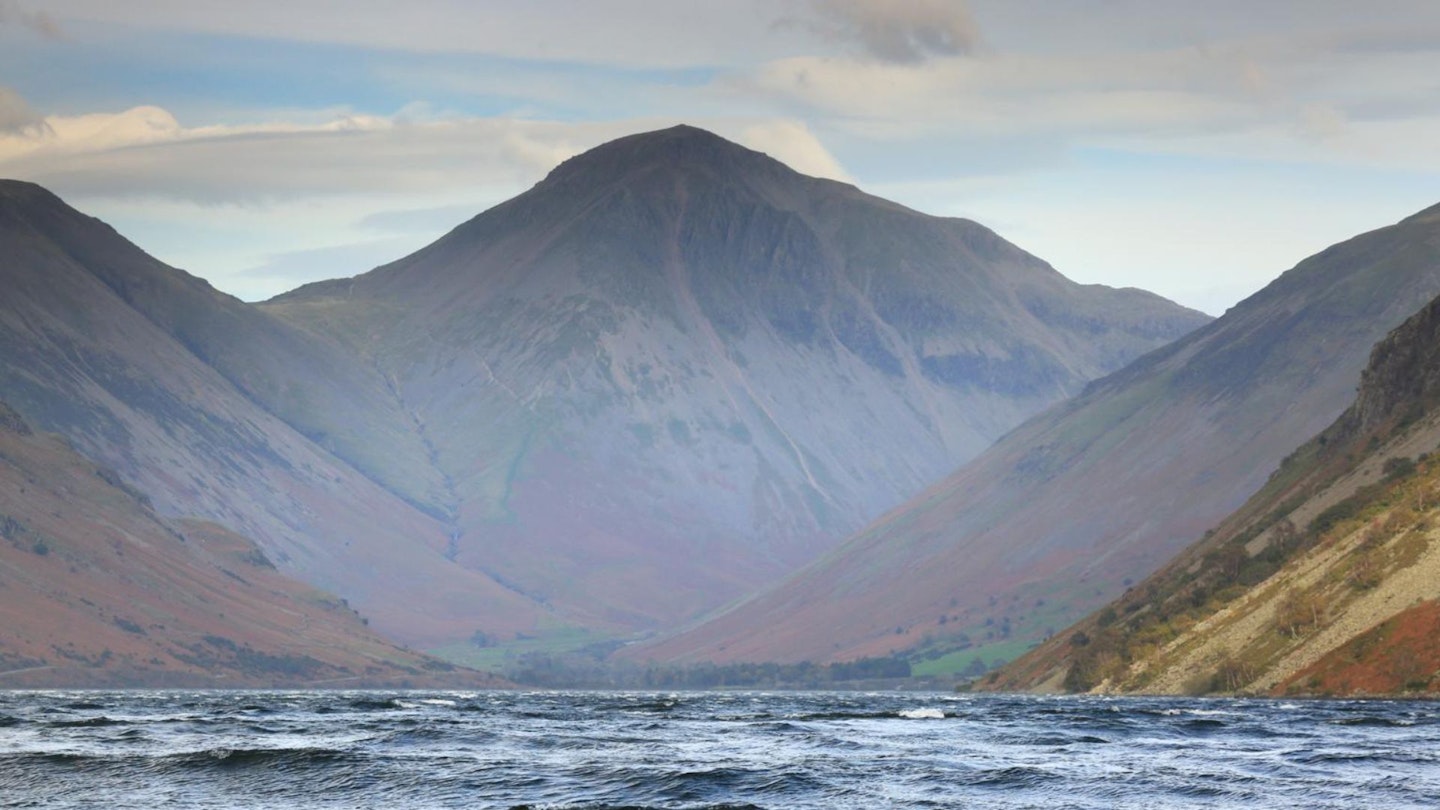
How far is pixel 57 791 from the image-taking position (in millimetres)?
82625

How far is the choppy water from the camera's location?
262ft

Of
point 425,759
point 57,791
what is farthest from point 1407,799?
point 57,791

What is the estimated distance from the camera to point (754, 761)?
98562 mm

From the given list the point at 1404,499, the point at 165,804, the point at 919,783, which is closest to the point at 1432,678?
the point at 1404,499

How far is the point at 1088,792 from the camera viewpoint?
268 feet

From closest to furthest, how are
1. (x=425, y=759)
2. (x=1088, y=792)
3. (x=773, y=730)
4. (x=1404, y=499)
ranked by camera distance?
(x=1088, y=792) < (x=425, y=759) < (x=773, y=730) < (x=1404, y=499)

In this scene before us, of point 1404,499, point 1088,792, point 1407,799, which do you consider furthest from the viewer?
point 1404,499

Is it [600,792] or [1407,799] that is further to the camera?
[600,792]

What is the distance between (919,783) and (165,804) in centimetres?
3275

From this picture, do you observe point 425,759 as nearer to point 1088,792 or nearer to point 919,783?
point 919,783

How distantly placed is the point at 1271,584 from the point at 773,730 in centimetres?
7964

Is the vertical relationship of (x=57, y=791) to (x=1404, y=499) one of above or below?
below

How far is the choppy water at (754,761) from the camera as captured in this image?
262 feet

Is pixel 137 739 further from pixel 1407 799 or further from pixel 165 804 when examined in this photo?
pixel 1407 799
